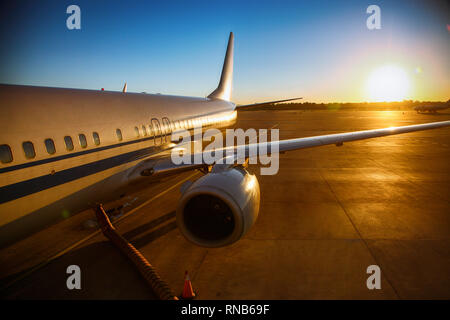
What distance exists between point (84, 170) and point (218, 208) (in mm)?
3230

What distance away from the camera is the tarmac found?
5.00 metres

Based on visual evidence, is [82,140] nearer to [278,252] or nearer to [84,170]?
[84,170]

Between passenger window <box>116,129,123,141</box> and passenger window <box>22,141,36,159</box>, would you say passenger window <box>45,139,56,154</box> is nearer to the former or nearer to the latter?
passenger window <box>22,141,36,159</box>

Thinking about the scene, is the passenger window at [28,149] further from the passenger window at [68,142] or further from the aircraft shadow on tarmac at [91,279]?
the aircraft shadow on tarmac at [91,279]

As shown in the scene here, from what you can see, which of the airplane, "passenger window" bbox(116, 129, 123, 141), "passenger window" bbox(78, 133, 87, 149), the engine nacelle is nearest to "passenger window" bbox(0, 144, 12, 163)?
the airplane

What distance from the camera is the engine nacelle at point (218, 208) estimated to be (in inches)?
195

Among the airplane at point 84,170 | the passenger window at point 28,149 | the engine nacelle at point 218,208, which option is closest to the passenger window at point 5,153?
the airplane at point 84,170

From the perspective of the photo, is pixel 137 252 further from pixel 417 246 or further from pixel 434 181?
pixel 434 181

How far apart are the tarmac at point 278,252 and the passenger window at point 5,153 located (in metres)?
2.69

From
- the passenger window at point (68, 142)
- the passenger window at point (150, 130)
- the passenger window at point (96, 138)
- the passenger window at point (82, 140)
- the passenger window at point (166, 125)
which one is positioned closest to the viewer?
the passenger window at point (68, 142)

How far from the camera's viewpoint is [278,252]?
20.2 feet
